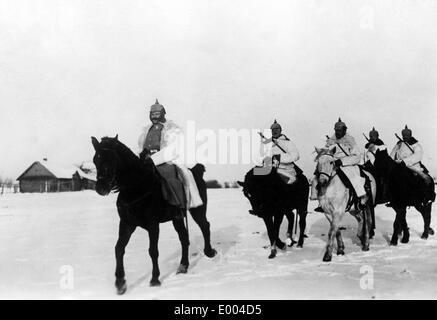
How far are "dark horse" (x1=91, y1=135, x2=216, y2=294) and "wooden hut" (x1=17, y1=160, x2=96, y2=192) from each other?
46.4 metres

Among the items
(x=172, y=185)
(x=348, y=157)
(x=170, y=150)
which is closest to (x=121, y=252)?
(x=172, y=185)

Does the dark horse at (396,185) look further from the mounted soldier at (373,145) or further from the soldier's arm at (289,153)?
the soldier's arm at (289,153)

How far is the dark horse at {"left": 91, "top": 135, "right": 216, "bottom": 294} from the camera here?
22.8ft

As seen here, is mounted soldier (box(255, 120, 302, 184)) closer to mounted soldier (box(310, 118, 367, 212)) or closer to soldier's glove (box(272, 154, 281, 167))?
soldier's glove (box(272, 154, 281, 167))

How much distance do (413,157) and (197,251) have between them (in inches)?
238

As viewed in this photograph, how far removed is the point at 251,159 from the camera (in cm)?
1073

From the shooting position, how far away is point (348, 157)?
10602 millimetres

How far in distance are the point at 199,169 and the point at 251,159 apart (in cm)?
147

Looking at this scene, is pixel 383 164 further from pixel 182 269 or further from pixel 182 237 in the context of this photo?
pixel 182 269

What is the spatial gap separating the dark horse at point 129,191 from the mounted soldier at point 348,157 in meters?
3.75

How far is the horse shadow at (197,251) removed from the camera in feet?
28.1

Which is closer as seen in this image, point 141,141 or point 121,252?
point 121,252
